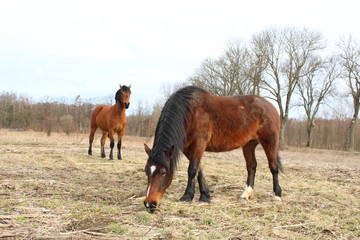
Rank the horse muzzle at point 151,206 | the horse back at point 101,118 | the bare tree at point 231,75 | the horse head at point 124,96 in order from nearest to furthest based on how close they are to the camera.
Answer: the horse muzzle at point 151,206, the horse head at point 124,96, the horse back at point 101,118, the bare tree at point 231,75

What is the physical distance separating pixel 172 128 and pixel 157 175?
2.69 feet

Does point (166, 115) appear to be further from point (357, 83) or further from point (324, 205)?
point (357, 83)

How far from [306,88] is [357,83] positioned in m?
7.21

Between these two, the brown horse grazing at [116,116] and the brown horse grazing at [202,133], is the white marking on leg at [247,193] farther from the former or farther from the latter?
the brown horse grazing at [116,116]

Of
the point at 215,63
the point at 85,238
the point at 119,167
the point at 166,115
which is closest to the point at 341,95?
the point at 215,63

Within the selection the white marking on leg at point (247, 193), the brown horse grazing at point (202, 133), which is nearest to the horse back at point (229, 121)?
the brown horse grazing at point (202, 133)

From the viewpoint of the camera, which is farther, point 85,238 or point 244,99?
point 244,99

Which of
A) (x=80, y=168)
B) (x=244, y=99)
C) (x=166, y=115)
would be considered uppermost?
(x=244, y=99)

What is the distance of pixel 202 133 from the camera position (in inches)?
206

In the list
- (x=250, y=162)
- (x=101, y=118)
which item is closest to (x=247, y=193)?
(x=250, y=162)

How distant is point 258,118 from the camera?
5.88 meters

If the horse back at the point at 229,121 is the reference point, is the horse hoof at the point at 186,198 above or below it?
below

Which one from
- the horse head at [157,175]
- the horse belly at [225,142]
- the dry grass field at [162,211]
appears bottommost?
the dry grass field at [162,211]

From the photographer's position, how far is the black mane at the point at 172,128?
455cm
